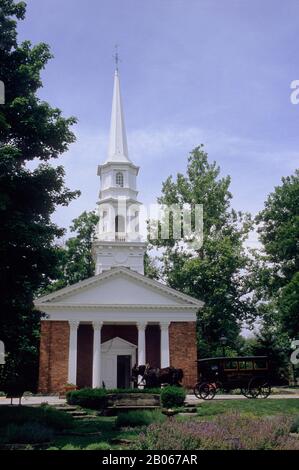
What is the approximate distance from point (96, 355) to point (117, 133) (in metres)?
20.7

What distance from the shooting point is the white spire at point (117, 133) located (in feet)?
146

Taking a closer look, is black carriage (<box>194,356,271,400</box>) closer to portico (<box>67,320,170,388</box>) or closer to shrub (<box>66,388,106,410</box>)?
shrub (<box>66,388,106,410</box>)

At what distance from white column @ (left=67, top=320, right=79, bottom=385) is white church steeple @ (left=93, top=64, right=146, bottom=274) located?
6.98 meters

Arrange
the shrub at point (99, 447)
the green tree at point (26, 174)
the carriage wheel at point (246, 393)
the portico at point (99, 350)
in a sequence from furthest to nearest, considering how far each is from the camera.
Answer: the portico at point (99, 350)
the carriage wheel at point (246, 393)
the green tree at point (26, 174)
the shrub at point (99, 447)

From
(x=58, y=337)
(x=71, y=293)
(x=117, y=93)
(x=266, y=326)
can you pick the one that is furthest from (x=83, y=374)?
(x=117, y=93)

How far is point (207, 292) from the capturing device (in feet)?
159

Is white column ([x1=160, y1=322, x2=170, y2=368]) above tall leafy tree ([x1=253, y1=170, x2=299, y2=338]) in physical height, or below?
below

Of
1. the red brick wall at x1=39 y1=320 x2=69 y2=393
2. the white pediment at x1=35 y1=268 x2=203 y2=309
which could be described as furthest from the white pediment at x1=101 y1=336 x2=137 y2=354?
the red brick wall at x1=39 y1=320 x2=69 y2=393

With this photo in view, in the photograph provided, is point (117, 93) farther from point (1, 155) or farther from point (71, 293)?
point (1, 155)

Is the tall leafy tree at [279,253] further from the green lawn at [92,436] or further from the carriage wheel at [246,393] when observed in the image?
the green lawn at [92,436]

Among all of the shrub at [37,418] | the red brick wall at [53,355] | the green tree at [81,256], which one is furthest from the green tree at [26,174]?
the green tree at [81,256]

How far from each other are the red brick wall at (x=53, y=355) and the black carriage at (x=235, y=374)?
12.7 metres

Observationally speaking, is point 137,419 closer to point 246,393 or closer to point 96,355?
point 246,393

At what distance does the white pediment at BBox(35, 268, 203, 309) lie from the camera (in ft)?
120
